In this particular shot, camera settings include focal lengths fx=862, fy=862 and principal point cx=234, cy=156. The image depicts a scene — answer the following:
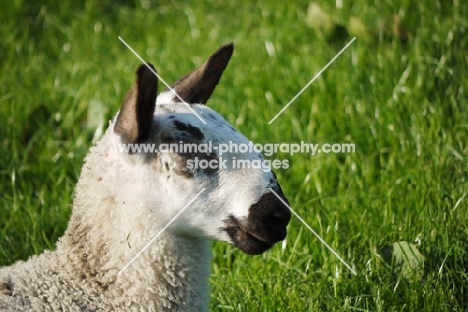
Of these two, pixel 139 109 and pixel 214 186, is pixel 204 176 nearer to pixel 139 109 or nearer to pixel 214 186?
pixel 214 186

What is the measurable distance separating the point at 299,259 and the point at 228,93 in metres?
1.97

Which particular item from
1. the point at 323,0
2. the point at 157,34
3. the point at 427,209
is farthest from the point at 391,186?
the point at 157,34

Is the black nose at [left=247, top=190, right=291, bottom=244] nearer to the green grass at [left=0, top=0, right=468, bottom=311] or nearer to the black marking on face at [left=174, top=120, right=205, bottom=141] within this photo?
the black marking on face at [left=174, top=120, right=205, bottom=141]

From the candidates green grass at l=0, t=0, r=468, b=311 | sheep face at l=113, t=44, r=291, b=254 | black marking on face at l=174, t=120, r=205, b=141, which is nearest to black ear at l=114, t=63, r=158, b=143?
sheep face at l=113, t=44, r=291, b=254

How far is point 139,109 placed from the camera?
301cm

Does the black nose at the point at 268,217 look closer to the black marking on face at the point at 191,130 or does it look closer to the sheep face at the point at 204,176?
the sheep face at the point at 204,176

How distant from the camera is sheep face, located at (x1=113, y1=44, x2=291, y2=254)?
303 cm

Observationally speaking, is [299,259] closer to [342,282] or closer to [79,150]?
[342,282]

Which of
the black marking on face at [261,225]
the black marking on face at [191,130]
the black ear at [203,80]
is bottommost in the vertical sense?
the black marking on face at [261,225]

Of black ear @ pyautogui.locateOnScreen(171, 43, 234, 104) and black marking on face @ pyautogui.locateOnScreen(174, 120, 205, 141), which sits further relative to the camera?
black ear @ pyautogui.locateOnScreen(171, 43, 234, 104)

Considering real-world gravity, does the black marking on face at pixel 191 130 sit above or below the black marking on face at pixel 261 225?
above

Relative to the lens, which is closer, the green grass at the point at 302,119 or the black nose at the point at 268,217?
the black nose at the point at 268,217

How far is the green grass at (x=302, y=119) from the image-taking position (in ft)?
13.0

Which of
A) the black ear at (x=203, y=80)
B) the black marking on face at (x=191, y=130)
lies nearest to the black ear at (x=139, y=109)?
the black marking on face at (x=191, y=130)
